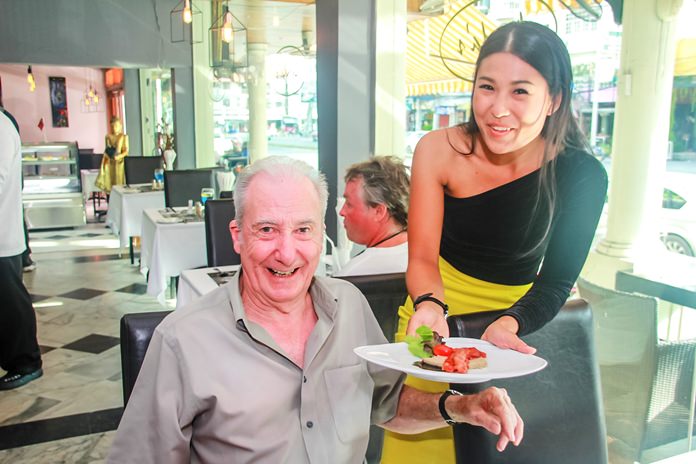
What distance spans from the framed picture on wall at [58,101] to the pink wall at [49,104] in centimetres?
7

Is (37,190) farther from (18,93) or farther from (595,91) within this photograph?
(595,91)

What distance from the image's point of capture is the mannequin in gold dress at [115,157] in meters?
8.79

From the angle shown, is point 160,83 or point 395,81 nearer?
point 395,81

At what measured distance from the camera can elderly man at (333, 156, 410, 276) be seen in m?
2.28

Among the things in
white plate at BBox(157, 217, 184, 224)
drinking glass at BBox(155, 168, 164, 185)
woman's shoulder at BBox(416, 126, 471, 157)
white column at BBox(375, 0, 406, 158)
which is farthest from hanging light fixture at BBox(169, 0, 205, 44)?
woman's shoulder at BBox(416, 126, 471, 157)

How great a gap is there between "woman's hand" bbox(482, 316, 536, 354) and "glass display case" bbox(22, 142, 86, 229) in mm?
8550

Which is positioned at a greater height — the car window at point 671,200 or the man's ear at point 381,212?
the man's ear at point 381,212

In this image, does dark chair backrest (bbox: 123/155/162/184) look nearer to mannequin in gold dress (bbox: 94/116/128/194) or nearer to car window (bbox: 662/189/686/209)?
mannequin in gold dress (bbox: 94/116/128/194)

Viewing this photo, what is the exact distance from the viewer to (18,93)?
1348cm

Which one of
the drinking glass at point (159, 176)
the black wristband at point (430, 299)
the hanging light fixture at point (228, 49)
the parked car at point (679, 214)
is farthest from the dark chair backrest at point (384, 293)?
the drinking glass at point (159, 176)

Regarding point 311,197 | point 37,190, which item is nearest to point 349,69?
point 311,197

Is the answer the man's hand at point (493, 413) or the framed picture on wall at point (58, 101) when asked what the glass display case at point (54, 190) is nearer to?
the framed picture on wall at point (58, 101)

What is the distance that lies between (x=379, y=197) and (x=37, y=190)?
26.0 ft

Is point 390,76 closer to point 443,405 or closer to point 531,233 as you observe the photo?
point 531,233
